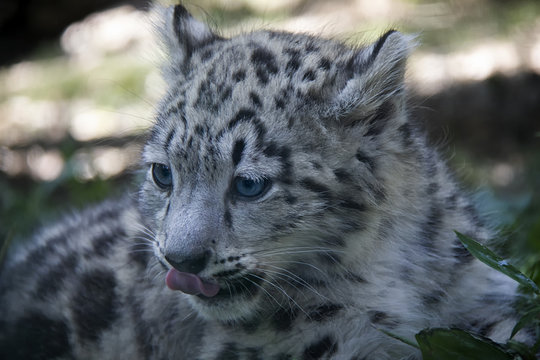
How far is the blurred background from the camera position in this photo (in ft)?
25.6

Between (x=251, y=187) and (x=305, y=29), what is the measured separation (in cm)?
393

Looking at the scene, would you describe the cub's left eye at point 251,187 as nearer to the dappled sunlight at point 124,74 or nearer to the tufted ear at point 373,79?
the tufted ear at point 373,79

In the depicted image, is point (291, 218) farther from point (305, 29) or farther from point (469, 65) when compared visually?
point (469, 65)

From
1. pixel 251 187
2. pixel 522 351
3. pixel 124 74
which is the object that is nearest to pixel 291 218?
pixel 251 187

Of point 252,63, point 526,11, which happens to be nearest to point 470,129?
point 526,11

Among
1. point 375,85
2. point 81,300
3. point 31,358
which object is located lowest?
point 31,358

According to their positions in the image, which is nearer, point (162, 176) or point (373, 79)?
point (373, 79)

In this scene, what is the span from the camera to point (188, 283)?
11.6 ft

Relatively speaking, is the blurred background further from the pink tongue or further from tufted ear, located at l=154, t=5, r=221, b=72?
the pink tongue

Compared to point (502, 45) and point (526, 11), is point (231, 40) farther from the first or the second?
point (526, 11)

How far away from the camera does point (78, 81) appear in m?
11.2

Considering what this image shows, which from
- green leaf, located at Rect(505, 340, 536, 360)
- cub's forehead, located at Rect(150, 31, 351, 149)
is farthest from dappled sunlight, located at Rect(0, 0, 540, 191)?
green leaf, located at Rect(505, 340, 536, 360)

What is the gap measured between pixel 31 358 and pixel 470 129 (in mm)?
7289

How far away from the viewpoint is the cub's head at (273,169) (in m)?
3.56
